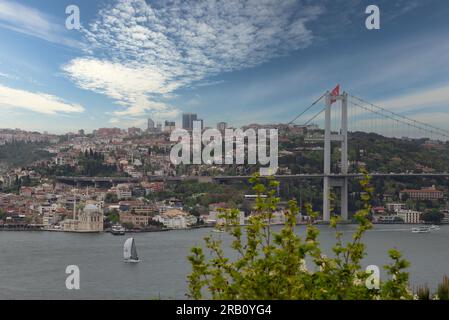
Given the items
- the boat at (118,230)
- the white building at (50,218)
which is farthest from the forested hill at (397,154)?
the white building at (50,218)

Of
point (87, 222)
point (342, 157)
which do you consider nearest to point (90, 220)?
point (87, 222)

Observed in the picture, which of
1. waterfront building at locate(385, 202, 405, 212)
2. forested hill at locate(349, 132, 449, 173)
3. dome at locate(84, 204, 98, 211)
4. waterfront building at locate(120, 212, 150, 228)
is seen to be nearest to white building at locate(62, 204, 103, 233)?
dome at locate(84, 204, 98, 211)

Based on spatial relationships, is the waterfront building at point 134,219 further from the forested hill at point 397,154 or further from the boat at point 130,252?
the boat at point 130,252

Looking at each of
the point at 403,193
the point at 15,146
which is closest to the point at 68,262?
the point at 403,193

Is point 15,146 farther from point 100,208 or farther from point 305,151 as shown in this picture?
point 305,151

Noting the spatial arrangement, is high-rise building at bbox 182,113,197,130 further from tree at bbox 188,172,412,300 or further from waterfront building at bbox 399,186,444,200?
tree at bbox 188,172,412,300
